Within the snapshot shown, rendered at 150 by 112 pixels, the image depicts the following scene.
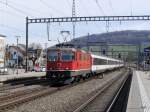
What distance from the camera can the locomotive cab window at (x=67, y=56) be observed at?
35000 millimetres

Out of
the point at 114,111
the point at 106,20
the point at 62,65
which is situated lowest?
the point at 114,111

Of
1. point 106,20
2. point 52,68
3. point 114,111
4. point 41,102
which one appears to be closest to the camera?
point 114,111

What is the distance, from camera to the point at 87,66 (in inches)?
1752

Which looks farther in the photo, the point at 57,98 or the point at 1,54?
the point at 1,54

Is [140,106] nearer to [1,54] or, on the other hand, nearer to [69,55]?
[69,55]

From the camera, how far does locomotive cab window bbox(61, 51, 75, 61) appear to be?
35000mm

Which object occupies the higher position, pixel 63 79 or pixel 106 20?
pixel 106 20

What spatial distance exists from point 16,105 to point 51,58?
48.9 feet

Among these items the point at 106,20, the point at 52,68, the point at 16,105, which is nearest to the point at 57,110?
the point at 16,105

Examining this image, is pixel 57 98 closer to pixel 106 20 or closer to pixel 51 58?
pixel 51 58

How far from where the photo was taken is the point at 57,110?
62.8 ft

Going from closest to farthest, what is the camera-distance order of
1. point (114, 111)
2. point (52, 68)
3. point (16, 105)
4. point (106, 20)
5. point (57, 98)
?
point (114, 111) → point (16, 105) → point (57, 98) → point (52, 68) → point (106, 20)

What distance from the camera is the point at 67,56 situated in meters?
35.2

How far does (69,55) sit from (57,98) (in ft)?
34.6
